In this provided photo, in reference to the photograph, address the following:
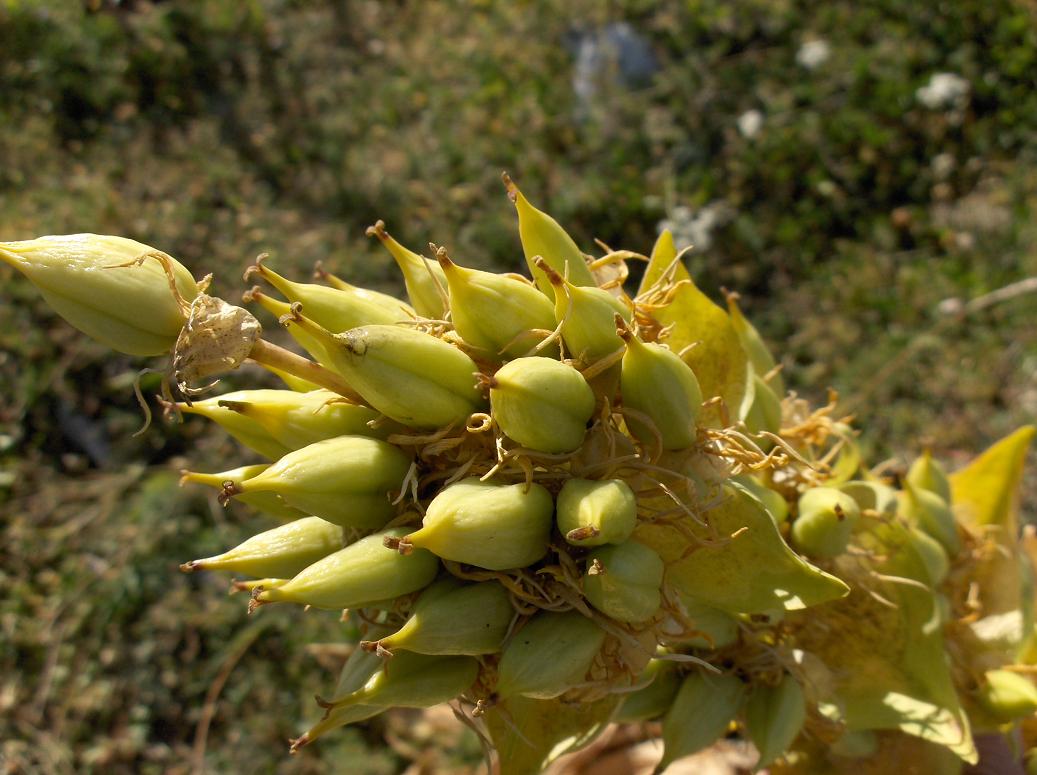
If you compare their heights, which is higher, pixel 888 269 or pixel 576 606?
pixel 576 606

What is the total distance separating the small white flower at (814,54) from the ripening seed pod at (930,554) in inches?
145

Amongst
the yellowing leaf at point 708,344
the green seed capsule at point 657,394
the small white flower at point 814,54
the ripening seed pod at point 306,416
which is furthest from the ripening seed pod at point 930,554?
the small white flower at point 814,54

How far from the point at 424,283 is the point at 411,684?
0.55 m

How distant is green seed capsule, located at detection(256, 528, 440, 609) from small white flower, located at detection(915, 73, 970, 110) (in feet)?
14.1

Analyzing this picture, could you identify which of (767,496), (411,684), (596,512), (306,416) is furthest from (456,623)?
(767,496)

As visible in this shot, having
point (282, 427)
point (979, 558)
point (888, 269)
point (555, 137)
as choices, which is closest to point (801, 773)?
point (979, 558)

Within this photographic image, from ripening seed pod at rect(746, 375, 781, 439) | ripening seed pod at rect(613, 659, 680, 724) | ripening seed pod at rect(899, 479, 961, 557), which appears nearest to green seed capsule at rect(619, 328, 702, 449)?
ripening seed pod at rect(746, 375, 781, 439)

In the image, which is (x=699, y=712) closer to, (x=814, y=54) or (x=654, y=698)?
(x=654, y=698)

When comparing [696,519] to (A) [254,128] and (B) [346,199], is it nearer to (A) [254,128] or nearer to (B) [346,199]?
(B) [346,199]

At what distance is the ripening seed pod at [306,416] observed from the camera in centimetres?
119

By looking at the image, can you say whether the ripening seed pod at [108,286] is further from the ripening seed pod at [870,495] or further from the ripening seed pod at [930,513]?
the ripening seed pod at [930,513]

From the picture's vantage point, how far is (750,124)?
459 cm

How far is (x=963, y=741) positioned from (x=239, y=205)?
4186 mm

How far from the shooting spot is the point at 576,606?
45.1 inches
